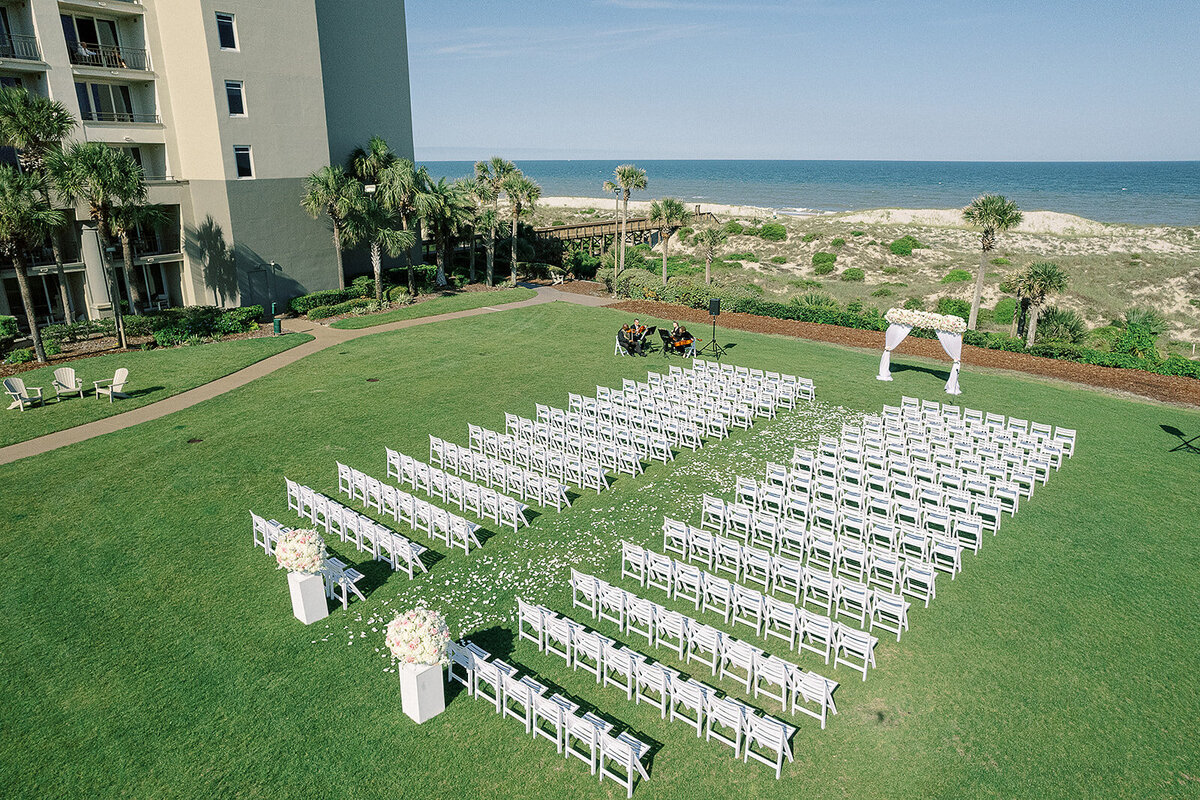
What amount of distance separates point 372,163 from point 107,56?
11.5 meters

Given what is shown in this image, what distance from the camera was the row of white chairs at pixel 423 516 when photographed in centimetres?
1200

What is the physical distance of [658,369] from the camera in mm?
24172

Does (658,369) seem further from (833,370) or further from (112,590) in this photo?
(112,590)

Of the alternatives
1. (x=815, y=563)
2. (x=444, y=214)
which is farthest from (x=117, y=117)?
(x=815, y=563)

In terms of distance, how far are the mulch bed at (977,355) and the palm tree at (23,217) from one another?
23455 millimetres

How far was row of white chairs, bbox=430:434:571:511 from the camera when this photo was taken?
1371cm

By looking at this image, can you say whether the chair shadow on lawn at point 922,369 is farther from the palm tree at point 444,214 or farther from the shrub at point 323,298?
the shrub at point 323,298

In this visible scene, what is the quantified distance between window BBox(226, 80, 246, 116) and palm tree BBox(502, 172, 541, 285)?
14.4 metres

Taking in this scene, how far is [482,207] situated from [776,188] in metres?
159

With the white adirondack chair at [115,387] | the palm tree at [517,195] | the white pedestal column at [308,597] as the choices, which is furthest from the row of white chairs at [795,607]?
the palm tree at [517,195]

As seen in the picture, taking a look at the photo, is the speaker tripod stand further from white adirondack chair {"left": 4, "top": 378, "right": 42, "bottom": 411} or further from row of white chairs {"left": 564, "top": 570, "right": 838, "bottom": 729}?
white adirondack chair {"left": 4, "top": 378, "right": 42, "bottom": 411}

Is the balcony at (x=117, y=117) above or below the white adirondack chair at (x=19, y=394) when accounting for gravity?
above

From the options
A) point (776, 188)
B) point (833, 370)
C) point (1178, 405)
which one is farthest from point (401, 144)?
point (776, 188)

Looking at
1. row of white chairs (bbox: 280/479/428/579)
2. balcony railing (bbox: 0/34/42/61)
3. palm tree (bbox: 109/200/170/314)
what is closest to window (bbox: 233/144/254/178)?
Result: palm tree (bbox: 109/200/170/314)
